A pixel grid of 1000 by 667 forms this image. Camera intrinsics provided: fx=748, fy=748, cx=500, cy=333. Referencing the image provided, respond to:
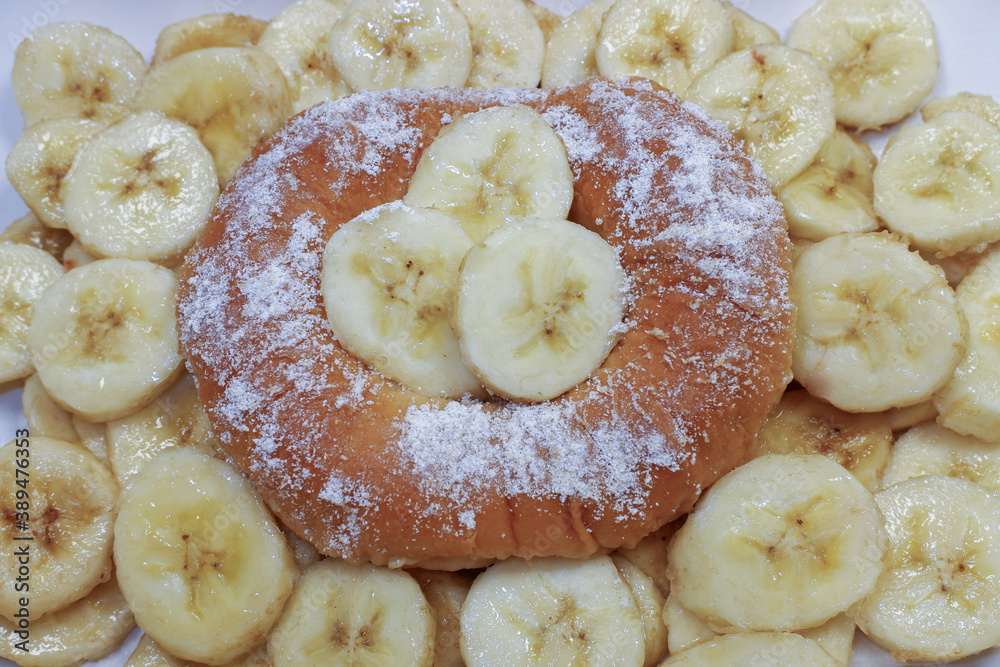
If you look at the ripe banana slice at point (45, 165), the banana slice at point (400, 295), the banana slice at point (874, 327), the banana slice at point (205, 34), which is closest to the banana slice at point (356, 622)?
the banana slice at point (400, 295)

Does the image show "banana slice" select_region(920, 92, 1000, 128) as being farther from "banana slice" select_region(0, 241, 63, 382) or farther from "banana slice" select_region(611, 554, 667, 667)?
"banana slice" select_region(0, 241, 63, 382)

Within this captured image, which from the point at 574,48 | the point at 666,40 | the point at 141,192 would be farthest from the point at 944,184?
the point at 141,192

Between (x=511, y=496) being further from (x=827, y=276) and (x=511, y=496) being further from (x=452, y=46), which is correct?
(x=452, y=46)

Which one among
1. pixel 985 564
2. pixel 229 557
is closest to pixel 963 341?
pixel 985 564

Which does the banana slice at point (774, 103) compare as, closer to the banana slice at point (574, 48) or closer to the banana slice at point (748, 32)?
the banana slice at point (748, 32)

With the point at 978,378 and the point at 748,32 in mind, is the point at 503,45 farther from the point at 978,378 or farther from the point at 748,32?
the point at 978,378

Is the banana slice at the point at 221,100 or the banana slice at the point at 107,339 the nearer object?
the banana slice at the point at 107,339

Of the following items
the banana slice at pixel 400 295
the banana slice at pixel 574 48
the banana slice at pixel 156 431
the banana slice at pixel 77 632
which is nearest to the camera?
the banana slice at pixel 400 295
